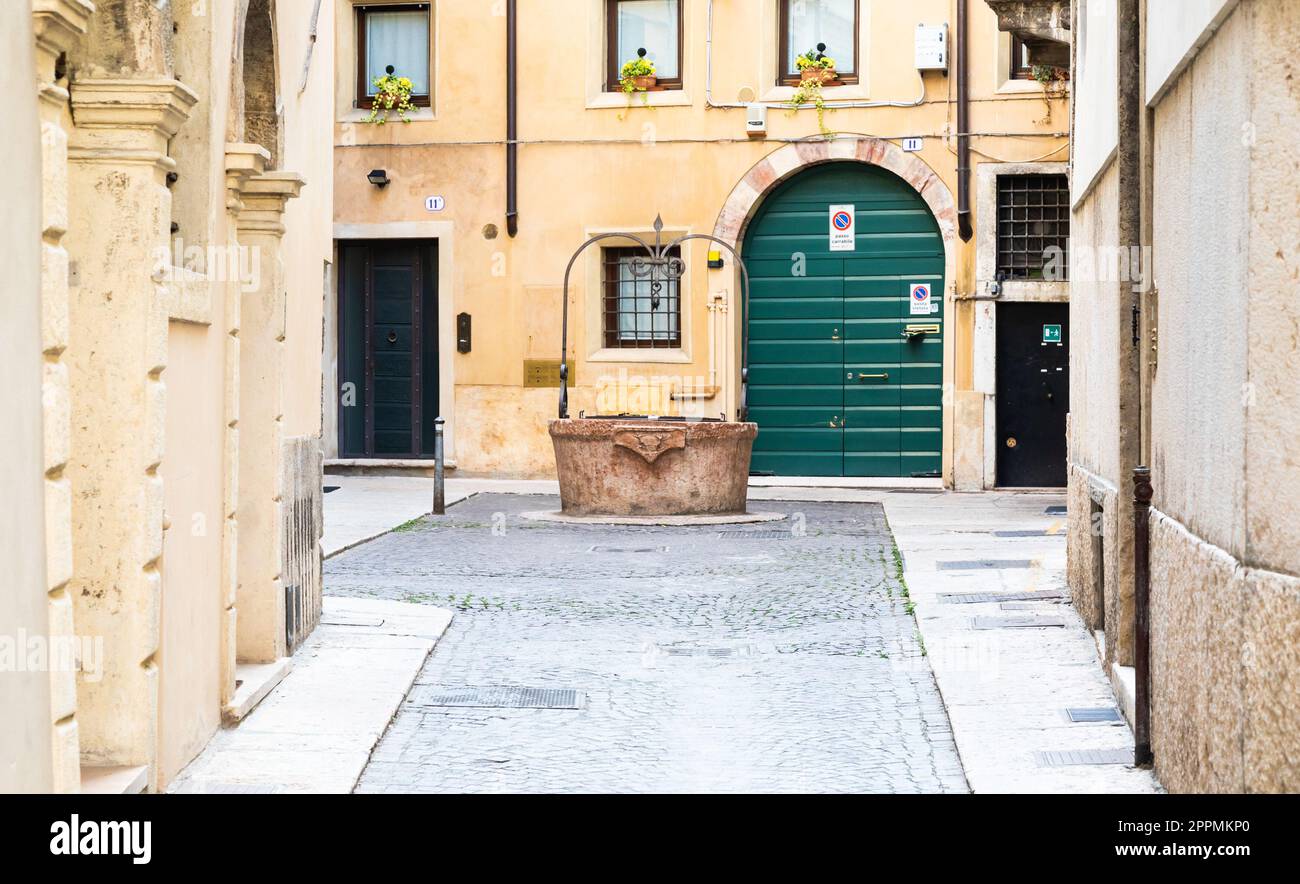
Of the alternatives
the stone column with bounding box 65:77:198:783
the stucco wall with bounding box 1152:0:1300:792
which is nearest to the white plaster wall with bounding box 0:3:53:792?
the stone column with bounding box 65:77:198:783

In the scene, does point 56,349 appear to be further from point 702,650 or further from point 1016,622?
point 1016,622

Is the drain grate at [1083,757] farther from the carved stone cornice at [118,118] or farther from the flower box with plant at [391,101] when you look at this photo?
the flower box with plant at [391,101]

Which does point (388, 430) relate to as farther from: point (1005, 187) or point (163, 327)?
point (163, 327)

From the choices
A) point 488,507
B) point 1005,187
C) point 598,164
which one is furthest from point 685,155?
point 488,507

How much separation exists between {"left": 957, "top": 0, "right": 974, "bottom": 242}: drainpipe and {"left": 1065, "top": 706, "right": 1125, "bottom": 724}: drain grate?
13013 millimetres

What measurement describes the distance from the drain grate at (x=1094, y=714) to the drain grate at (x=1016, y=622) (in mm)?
1978

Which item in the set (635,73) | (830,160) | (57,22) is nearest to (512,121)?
(635,73)

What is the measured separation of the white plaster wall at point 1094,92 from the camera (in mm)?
8641

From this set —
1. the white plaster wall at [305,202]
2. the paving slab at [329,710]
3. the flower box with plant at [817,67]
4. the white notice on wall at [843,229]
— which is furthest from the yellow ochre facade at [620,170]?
the paving slab at [329,710]

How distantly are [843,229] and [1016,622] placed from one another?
11613 mm

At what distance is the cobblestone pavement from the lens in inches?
266

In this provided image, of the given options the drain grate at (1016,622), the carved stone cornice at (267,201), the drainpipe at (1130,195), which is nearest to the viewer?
the drainpipe at (1130,195)

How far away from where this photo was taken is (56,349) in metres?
4.76
